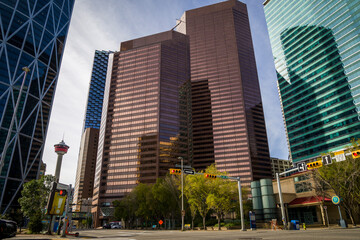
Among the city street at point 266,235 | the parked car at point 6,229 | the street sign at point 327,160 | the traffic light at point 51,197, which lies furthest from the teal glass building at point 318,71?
the parked car at point 6,229

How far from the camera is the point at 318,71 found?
12550 centimetres

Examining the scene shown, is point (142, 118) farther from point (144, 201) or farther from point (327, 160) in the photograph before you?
point (327, 160)

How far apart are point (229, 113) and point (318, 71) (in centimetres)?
6448

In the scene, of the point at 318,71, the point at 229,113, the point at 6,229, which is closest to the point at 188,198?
the point at 6,229

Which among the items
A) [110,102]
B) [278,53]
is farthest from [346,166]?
[110,102]

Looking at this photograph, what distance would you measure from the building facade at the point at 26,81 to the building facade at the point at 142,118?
135 feet

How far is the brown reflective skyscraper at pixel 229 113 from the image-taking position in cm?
16350

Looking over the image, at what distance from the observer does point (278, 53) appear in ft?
509

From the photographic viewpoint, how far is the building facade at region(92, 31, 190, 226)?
476 feet

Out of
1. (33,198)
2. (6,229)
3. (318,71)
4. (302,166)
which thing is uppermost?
(318,71)

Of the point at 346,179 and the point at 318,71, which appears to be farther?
the point at 318,71

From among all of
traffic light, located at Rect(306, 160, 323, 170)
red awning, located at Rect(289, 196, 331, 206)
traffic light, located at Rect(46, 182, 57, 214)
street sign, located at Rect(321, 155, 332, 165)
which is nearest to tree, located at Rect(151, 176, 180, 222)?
red awning, located at Rect(289, 196, 331, 206)

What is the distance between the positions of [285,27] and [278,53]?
641 inches

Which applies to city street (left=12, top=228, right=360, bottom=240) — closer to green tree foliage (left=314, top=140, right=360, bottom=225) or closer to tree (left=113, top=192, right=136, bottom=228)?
green tree foliage (left=314, top=140, right=360, bottom=225)
